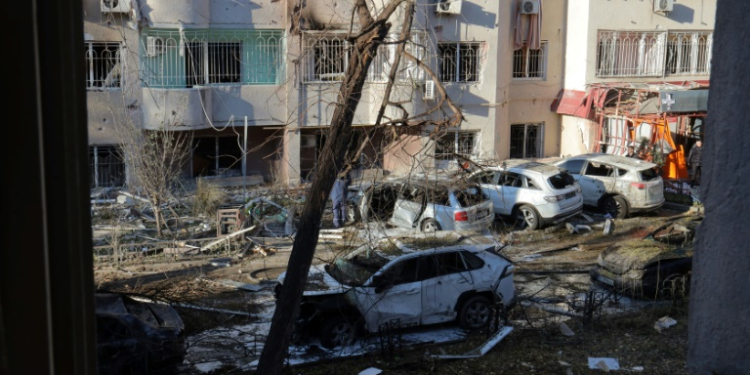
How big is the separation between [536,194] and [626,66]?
956 centimetres

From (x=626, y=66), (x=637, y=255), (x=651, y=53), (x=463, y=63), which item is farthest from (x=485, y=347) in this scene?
(x=651, y=53)

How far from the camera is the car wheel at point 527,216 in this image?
19.2 metres

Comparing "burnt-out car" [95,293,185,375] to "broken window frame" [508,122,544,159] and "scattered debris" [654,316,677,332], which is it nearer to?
"scattered debris" [654,316,677,332]

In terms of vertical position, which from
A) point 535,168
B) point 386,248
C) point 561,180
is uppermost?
point 535,168

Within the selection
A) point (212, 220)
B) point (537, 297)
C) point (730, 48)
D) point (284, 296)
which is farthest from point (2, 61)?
point (212, 220)

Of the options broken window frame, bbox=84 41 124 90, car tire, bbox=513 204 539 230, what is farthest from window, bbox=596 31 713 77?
broken window frame, bbox=84 41 124 90

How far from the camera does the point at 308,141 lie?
2409 centimetres

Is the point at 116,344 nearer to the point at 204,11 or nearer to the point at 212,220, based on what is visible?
the point at 212,220

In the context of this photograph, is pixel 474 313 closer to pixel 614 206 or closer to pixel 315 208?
pixel 315 208

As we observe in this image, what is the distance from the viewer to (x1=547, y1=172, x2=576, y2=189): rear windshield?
19312 millimetres

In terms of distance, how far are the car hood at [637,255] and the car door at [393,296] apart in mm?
3956

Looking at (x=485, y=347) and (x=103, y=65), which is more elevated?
(x=103, y=65)

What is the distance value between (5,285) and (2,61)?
0.32 metres

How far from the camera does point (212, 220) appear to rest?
18703 mm
